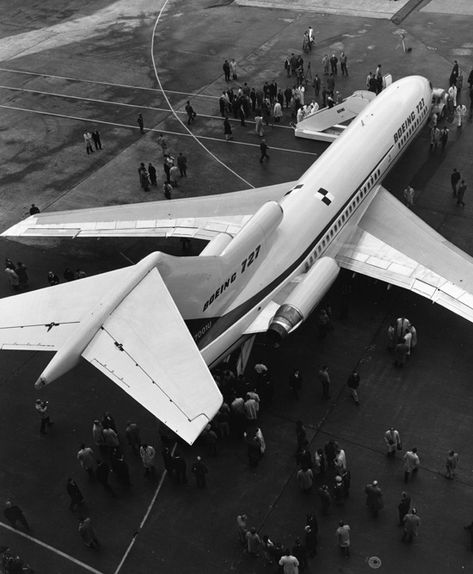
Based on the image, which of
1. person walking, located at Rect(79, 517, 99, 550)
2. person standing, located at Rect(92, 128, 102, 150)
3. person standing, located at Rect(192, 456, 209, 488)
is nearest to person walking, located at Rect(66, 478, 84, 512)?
person walking, located at Rect(79, 517, 99, 550)

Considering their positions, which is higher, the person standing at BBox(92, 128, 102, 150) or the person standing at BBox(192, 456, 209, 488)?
the person standing at BBox(92, 128, 102, 150)

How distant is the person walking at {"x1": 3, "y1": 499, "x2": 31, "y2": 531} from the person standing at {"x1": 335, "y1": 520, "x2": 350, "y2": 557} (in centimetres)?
949

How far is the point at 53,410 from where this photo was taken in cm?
2466

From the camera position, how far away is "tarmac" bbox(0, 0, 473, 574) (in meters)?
20.0

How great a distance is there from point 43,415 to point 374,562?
12.3m

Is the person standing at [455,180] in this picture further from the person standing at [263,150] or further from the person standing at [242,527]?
the person standing at [242,527]

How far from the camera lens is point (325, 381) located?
23.7 meters

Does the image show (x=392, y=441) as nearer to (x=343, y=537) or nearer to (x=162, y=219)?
(x=343, y=537)

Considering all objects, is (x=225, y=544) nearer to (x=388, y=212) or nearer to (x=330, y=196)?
(x=330, y=196)

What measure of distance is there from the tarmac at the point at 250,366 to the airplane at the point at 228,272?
2246mm

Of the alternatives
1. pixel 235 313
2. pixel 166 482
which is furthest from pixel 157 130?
pixel 166 482

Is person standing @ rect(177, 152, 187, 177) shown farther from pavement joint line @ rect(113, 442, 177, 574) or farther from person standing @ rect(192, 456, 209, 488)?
person standing @ rect(192, 456, 209, 488)

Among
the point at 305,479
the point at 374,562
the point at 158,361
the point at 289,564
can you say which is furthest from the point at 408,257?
the point at 158,361

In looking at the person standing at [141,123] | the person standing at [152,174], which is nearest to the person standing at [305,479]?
the person standing at [152,174]
